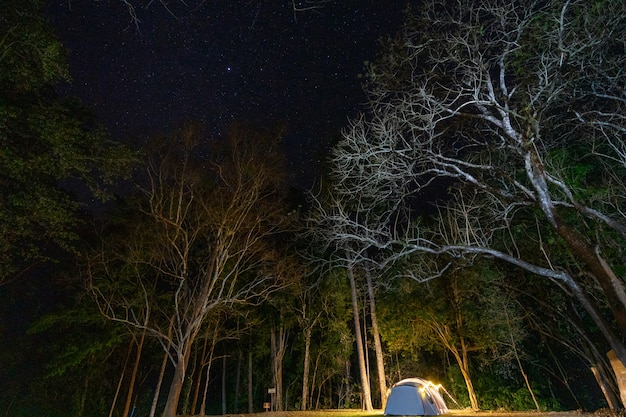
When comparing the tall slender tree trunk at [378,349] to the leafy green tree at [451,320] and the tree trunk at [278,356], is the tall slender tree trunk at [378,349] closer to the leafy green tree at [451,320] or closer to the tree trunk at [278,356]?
the leafy green tree at [451,320]

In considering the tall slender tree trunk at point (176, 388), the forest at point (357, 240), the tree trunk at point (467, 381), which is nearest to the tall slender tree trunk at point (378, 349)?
the forest at point (357, 240)

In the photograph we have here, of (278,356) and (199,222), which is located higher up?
(199,222)

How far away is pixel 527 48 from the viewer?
26.8 feet

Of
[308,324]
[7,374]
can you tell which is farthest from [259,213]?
[7,374]

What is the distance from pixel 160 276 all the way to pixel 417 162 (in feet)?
42.5

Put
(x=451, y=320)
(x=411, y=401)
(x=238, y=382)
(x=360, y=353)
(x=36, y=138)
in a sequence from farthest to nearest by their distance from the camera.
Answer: (x=238, y=382) < (x=451, y=320) < (x=360, y=353) < (x=411, y=401) < (x=36, y=138)

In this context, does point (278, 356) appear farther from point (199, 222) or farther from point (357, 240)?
point (357, 240)

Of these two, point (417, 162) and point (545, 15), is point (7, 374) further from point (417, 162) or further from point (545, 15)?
point (545, 15)

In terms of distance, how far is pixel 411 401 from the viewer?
1326 cm

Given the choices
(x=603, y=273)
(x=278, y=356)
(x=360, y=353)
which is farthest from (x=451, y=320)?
(x=603, y=273)

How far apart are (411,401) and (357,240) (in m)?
6.97

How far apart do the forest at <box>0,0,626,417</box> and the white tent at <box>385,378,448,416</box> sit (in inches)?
93.8

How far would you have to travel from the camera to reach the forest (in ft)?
25.8

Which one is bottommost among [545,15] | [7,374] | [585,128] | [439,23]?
[7,374]
